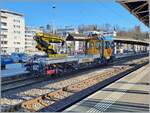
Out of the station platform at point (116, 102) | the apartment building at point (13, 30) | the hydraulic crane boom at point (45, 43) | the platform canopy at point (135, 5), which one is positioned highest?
the apartment building at point (13, 30)

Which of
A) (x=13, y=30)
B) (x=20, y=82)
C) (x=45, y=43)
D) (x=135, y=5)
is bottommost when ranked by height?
(x=20, y=82)

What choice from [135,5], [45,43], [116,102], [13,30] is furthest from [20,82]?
[13,30]

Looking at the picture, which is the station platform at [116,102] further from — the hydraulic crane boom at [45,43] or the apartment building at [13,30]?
the apartment building at [13,30]

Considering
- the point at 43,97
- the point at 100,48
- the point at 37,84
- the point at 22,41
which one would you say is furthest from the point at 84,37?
the point at 22,41

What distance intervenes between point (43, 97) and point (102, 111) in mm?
3575

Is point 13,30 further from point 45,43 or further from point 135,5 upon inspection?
point 135,5

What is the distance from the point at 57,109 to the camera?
10.4m

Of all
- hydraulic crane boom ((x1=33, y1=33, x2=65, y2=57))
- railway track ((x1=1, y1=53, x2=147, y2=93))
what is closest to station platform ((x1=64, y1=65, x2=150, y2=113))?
railway track ((x1=1, y1=53, x2=147, y2=93))

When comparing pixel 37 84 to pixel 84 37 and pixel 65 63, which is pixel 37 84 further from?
pixel 84 37

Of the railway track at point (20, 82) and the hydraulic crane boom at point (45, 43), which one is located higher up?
the hydraulic crane boom at point (45, 43)

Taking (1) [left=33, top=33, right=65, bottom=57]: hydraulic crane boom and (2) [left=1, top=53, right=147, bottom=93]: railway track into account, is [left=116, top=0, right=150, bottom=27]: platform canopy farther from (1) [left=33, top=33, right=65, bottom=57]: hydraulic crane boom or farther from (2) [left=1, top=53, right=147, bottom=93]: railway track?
(1) [left=33, top=33, right=65, bottom=57]: hydraulic crane boom

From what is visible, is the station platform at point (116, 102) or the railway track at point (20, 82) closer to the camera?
the station platform at point (116, 102)

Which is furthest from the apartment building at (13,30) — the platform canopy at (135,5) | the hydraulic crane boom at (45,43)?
the platform canopy at (135,5)

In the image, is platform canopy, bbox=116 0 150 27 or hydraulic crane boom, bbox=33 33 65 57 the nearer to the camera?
platform canopy, bbox=116 0 150 27
